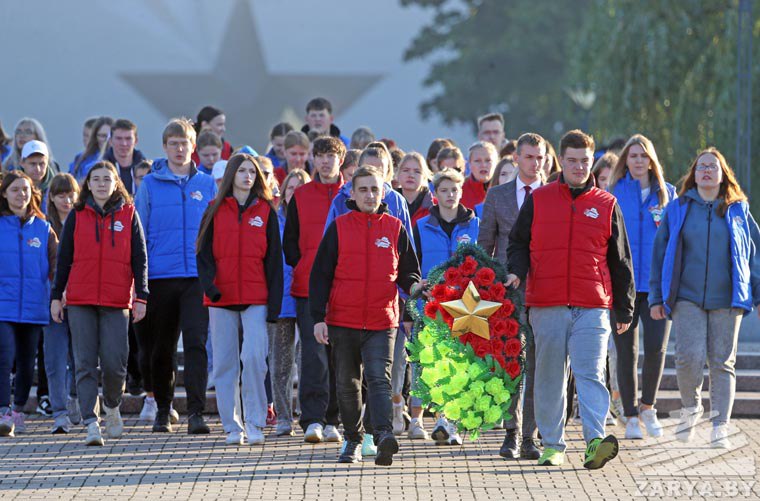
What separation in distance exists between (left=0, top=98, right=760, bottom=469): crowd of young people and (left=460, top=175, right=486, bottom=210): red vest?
0.02m

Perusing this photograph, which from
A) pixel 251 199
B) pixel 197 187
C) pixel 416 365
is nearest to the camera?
pixel 416 365

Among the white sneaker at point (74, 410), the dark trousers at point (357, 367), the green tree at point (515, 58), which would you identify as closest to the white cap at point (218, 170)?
the white sneaker at point (74, 410)

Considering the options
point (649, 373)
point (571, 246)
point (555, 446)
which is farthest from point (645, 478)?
point (649, 373)

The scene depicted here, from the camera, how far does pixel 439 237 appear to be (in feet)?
36.3

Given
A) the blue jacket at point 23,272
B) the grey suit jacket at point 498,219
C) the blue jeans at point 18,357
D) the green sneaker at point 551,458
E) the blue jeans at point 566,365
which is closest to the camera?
the blue jeans at point 566,365

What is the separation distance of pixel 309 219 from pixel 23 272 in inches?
96.6

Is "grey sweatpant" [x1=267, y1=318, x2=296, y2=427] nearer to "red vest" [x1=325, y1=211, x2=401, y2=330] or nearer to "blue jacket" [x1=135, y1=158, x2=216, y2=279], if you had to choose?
"blue jacket" [x1=135, y1=158, x2=216, y2=279]

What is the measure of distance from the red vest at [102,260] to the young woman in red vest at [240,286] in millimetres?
628

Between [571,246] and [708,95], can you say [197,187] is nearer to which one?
[571,246]

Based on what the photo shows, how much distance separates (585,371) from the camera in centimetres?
952

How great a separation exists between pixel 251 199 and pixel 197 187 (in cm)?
86

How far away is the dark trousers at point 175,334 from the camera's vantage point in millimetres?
11203

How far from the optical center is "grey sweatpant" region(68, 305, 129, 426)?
35.4 feet

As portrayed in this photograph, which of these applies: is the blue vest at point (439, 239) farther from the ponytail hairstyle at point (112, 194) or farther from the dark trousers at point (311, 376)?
the ponytail hairstyle at point (112, 194)
